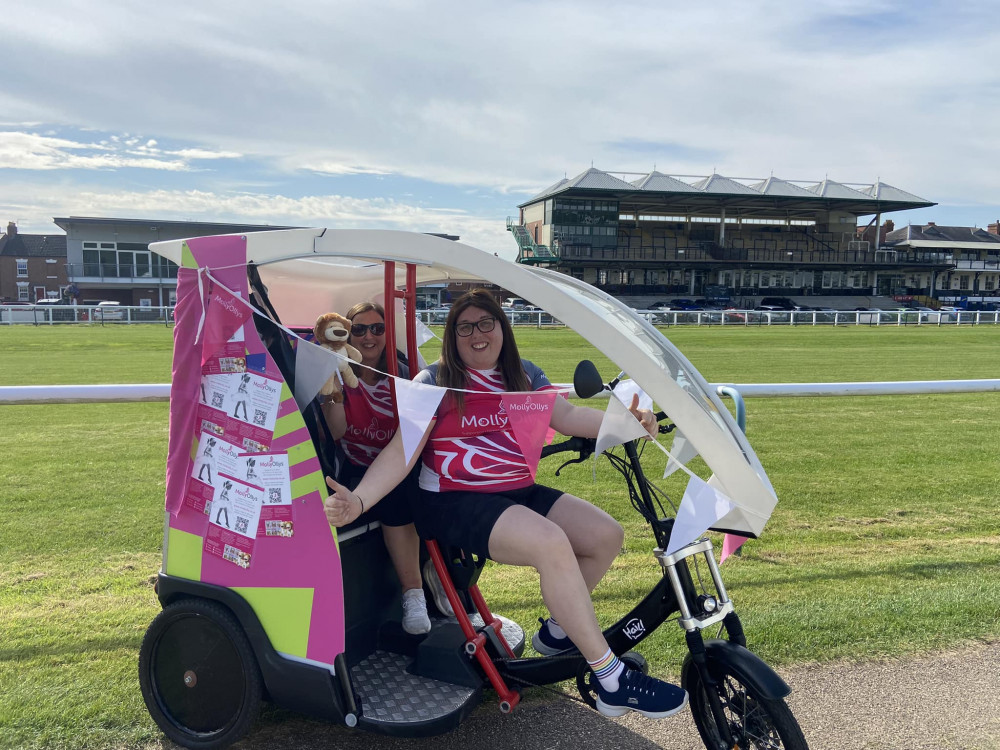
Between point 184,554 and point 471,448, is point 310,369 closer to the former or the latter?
point 471,448

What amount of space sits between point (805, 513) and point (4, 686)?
5670 mm

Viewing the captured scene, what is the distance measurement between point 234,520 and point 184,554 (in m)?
0.31

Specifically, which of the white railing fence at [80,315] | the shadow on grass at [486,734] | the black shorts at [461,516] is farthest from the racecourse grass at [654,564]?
the white railing fence at [80,315]

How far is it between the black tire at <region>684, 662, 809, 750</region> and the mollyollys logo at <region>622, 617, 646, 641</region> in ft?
0.68

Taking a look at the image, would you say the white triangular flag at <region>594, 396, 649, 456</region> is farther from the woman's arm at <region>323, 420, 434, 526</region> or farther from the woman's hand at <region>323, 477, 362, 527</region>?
the woman's hand at <region>323, 477, 362, 527</region>

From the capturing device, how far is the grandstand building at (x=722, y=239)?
6844 cm

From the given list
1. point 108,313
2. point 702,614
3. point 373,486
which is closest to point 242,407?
point 373,486

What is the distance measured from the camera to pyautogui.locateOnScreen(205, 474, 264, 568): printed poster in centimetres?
283

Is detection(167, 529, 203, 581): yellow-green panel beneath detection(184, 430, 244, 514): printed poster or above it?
beneath

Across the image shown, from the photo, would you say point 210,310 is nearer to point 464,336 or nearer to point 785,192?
point 464,336

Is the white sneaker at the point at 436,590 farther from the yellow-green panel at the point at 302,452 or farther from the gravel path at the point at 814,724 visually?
the yellow-green panel at the point at 302,452

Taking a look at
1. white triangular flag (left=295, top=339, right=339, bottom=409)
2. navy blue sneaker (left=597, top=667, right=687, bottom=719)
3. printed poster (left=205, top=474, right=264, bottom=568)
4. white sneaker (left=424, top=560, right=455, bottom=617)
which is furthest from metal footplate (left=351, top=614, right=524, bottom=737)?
white triangular flag (left=295, top=339, right=339, bottom=409)

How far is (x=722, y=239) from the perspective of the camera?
234ft

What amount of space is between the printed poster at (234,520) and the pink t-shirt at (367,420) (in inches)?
19.6
